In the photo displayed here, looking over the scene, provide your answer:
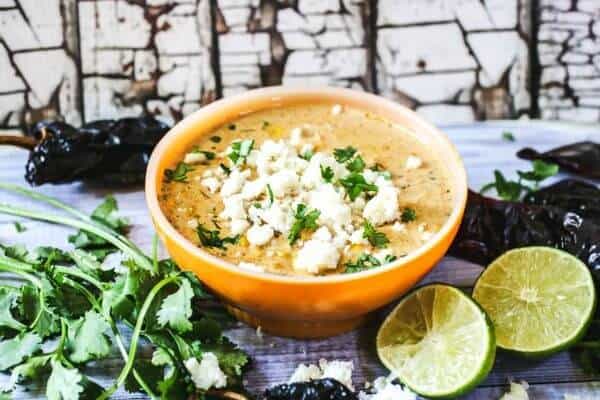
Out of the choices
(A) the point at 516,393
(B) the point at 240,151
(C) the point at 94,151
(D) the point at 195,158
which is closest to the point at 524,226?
(A) the point at 516,393

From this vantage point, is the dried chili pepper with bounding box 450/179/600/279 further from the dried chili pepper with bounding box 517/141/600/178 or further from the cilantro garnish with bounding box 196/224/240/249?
the cilantro garnish with bounding box 196/224/240/249

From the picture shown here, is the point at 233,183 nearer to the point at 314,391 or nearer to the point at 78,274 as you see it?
the point at 78,274

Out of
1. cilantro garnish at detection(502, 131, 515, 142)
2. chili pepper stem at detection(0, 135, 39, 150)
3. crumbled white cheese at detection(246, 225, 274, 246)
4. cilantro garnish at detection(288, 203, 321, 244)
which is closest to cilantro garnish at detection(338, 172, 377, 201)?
cilantro garnish at detection(288, 203, 321, 244)

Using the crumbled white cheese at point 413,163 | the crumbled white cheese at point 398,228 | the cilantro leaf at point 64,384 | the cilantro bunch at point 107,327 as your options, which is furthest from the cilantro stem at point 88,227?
the crumbled white cheese at point 413,163

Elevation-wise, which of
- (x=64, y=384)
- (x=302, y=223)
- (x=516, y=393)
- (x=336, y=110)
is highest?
(x=336, y=110)

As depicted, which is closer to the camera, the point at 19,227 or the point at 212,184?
the point at 212,184

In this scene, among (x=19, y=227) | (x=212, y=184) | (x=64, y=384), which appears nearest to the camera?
(x=64, y=384)
